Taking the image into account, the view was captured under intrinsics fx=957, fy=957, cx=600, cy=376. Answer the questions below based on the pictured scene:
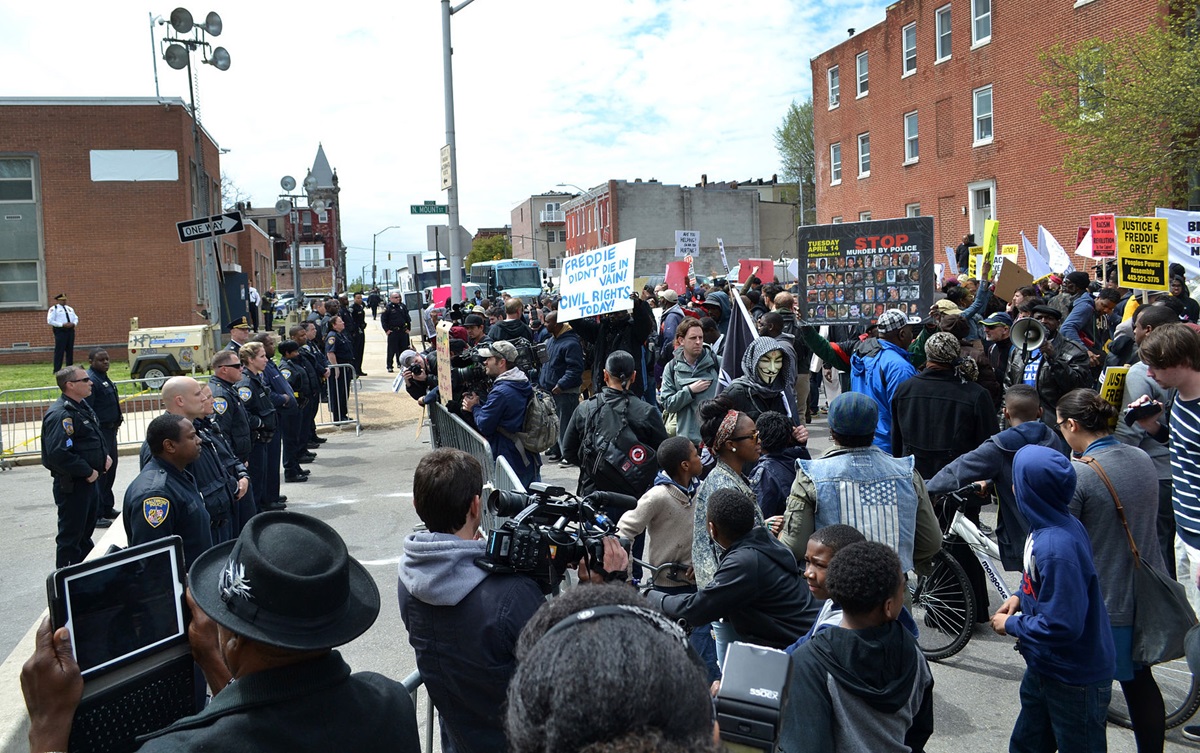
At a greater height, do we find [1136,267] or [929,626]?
[1136,267]

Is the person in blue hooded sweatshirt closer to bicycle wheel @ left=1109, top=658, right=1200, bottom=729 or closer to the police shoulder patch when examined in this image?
bicycle wheel @ left=1109, top=658, right=1200, bottom=729

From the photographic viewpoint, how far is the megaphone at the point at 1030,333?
8.44m

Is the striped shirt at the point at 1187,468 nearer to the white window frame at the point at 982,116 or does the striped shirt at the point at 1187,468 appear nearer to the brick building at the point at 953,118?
the brick building at the point at 953,118

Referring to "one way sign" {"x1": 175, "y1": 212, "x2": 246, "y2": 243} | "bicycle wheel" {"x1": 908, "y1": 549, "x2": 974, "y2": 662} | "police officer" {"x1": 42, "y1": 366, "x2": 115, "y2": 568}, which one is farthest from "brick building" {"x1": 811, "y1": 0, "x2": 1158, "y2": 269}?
"police officer" {"x1": 42, "y1": 366, "x2": 115, "y2": 568}

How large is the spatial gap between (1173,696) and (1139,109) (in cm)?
1984

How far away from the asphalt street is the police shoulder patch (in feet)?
3.52

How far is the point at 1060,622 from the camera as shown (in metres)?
3.64

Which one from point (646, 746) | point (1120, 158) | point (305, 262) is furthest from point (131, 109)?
point (305, 262)

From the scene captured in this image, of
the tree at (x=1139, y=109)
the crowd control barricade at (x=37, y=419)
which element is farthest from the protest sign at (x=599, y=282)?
the tree at (x=1139, y=109)

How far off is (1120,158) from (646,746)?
2517 cm

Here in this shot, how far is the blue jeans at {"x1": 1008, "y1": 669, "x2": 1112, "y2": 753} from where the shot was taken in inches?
148

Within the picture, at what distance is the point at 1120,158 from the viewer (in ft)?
74.2

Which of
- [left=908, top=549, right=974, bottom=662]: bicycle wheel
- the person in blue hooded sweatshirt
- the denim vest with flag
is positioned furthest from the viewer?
[left=908, top=549, right=974, bottom=662]: bicycle wheel

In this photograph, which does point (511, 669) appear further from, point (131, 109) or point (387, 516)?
point (131, 109)
